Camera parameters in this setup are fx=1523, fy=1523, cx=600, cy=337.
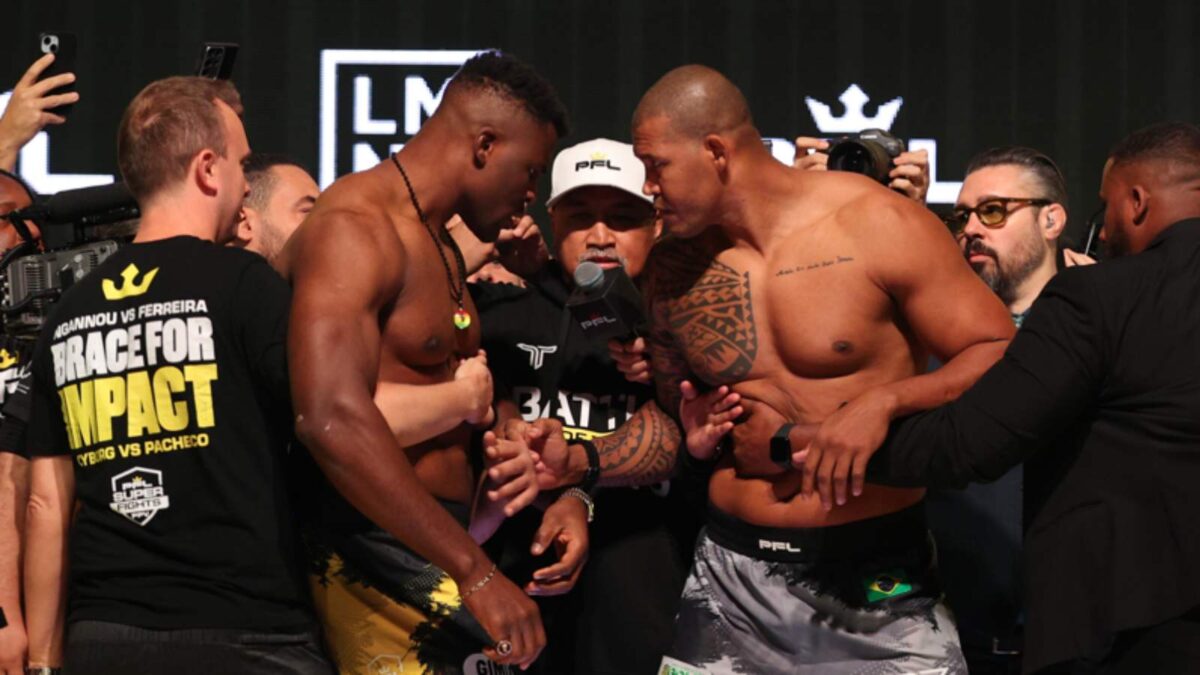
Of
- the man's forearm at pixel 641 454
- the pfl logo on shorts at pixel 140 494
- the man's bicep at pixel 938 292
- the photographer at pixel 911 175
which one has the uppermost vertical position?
the photographer at pixel 911 175

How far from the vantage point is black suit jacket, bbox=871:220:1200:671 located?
8.39 ft

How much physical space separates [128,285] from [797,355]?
1256mm

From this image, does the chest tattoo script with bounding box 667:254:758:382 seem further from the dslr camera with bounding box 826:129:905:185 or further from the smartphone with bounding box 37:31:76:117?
the smartphone with bounding box 37:31:76:117

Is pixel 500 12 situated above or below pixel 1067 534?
above

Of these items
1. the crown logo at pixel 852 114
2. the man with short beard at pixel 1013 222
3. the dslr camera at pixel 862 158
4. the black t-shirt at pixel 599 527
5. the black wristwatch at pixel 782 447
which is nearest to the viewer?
the black wristwatch at pixel 782 447

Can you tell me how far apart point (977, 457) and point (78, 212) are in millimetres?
1813

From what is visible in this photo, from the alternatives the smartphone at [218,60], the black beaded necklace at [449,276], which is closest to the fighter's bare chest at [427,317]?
the black beaded necklace at [449,276]

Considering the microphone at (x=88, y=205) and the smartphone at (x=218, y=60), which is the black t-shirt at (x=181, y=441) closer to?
the microphone at (x=88, y=205)

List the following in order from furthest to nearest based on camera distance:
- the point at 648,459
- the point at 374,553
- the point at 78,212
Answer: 1. the point at 648,459
2. the point at 78,212
3. the point at 374,553

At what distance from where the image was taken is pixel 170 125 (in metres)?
2.71

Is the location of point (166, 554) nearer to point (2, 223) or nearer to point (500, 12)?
point (2, 223)

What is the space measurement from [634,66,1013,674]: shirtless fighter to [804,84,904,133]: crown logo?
204 cm

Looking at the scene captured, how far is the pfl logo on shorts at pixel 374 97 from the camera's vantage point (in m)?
5.18

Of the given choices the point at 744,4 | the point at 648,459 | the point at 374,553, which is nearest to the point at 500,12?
the point at 744,4
